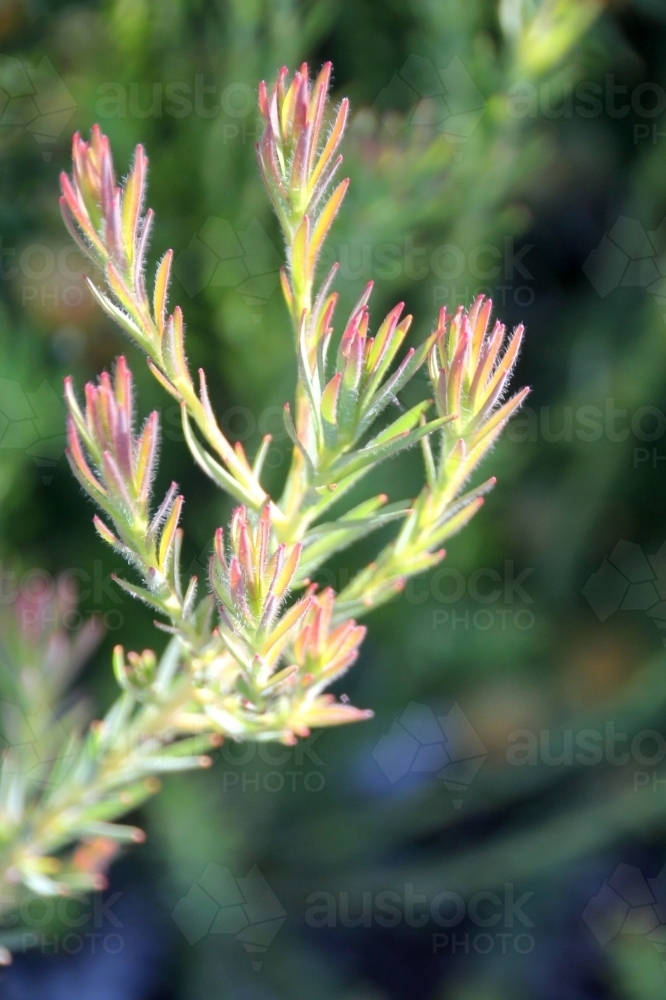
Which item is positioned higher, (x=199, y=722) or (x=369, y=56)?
(x=369, y=56)

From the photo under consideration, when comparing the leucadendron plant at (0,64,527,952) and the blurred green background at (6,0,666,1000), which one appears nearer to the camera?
the leucadendron plant at (0,64,527,952)

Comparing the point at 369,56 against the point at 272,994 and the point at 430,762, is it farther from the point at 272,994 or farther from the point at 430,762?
the point at 272,994

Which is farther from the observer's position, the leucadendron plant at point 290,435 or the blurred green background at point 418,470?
the blurred green background at point 418,470

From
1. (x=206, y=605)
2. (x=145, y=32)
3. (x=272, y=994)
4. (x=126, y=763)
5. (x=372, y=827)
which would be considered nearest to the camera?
(x=206, y=605)

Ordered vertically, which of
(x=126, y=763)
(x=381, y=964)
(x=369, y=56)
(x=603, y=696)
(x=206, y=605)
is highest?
(x=369, y=56)

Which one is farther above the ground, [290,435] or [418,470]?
[290,435]

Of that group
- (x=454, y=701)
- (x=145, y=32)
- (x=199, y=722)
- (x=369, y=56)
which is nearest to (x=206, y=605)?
(x=199, y=722)

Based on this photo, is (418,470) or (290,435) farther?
(418,470)

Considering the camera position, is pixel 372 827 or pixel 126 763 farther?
pixel 372 827
